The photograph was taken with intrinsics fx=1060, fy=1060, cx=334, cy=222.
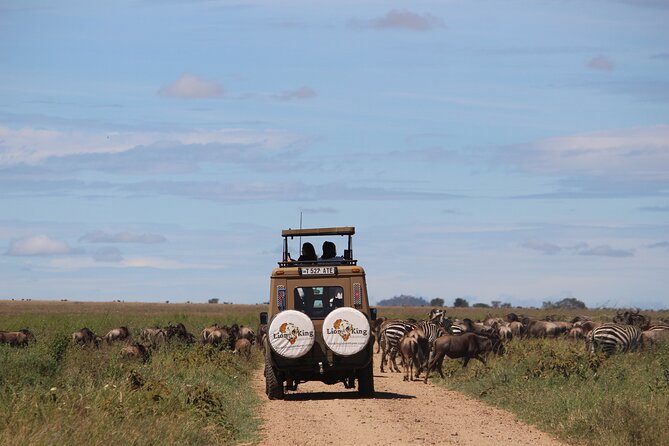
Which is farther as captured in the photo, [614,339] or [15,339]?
[15,339]

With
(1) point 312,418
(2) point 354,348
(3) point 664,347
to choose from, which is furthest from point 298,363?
(3) point 664,347

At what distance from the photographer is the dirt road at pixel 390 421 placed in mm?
15250

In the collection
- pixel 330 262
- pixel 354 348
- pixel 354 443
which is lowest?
pixel 354 443

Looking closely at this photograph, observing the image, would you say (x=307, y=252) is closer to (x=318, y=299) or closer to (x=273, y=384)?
(x=318, y=299)

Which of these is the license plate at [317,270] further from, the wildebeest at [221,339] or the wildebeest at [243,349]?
the wildebeest at [221,339]

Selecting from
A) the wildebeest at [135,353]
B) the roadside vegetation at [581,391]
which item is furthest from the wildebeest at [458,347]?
the wildebeest at [135,353]

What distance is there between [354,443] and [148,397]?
335 cm

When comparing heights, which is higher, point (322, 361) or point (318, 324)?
point (318, 324)

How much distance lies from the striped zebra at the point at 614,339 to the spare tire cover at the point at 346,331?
10.8 metres

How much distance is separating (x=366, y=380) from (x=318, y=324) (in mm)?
1746

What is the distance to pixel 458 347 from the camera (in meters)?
27.1

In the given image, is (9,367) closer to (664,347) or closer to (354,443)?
(354,443)

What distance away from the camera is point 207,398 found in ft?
56.0

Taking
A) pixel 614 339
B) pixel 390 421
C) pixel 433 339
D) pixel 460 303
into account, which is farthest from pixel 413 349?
pixel 460 303
